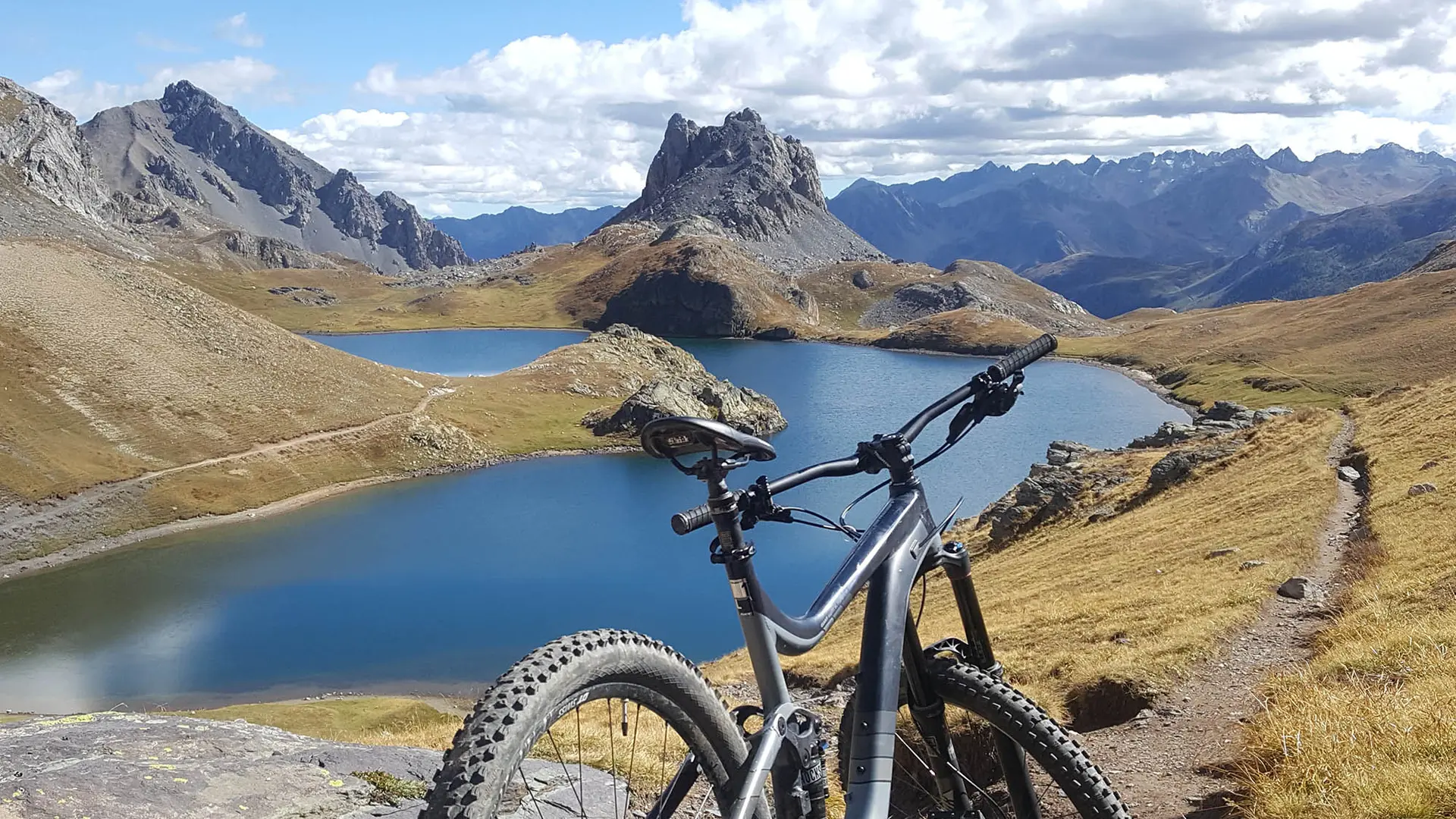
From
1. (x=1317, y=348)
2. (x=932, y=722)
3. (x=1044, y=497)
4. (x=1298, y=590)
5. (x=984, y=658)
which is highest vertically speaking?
(x=984, y=658)

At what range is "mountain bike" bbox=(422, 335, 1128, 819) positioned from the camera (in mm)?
3428

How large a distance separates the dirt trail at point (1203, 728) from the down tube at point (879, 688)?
16.6 feet

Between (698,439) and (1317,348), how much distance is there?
517 ft

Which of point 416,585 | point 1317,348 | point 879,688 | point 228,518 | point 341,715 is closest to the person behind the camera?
point 879,688

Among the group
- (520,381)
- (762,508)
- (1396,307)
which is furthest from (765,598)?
(1396,307)

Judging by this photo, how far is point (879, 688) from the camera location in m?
4.34

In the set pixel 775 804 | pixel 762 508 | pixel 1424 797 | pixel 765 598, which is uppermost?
pixel 762 508

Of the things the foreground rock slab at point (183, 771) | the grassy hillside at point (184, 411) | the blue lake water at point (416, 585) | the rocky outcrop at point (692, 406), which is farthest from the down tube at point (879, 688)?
the rocky outcrop at point (692, 406)

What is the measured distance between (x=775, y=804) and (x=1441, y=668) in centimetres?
814

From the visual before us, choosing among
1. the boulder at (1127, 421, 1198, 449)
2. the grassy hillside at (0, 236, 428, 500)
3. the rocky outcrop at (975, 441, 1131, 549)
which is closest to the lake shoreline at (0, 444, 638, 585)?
the grassy hillside at (0, 236, 428, 500)

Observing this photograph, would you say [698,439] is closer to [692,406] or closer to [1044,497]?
[1044,497]

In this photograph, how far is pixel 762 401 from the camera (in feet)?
411

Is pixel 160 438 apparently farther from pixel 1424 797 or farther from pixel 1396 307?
pixel 1396 307

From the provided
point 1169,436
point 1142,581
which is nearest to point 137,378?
point 1169,436
